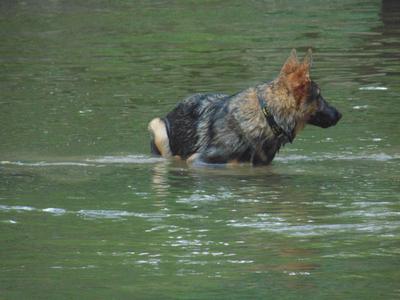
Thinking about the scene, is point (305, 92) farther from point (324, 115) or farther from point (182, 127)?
point (182, 127)

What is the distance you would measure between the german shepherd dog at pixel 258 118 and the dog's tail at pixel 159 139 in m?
0.22

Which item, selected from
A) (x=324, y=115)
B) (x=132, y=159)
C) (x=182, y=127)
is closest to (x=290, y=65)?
(x=324, y=115)

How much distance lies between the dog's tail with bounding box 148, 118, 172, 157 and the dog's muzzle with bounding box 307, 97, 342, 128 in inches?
58.8

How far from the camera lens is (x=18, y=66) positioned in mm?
21859

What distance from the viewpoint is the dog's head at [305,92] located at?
1346 centimetres

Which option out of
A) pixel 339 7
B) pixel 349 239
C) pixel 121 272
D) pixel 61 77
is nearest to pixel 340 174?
pixel 349 239

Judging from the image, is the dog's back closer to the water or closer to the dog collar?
the water

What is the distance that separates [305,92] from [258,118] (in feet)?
1.69

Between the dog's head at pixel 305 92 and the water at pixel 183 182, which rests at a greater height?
the dog's head at pixel 305 92

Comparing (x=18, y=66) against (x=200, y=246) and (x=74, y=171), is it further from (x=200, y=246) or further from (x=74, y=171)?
(x=200, y=246)

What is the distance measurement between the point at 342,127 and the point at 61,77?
5883mm

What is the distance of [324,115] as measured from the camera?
45.9 feet

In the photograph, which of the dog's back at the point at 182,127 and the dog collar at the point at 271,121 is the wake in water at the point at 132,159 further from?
the dog collar at the point at 271,121

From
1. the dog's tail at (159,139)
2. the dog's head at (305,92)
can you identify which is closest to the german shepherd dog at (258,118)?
the dog's head at (305,92)
